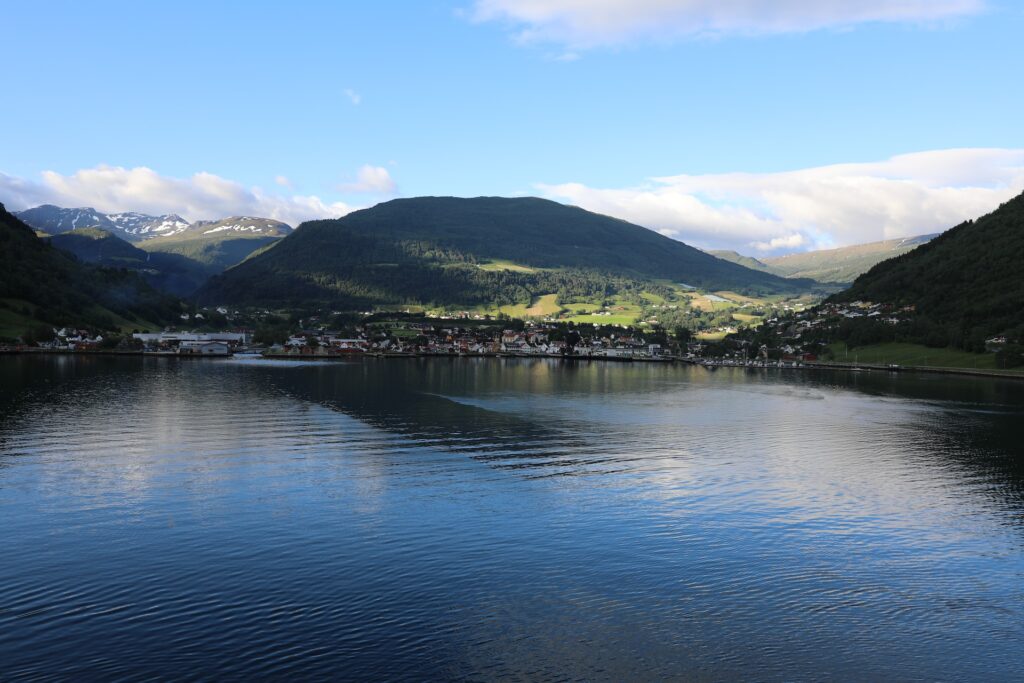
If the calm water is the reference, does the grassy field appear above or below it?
above

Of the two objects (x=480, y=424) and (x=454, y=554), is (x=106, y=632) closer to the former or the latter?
(x=454, y=554)

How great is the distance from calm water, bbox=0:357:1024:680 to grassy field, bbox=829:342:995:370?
113361 mm

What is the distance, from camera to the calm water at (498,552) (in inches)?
818

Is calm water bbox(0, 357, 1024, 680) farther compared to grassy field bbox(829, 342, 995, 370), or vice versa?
grassy field bbox(829, 342, 995, 370)

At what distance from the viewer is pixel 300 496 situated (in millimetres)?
37688

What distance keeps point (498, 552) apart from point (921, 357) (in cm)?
17561

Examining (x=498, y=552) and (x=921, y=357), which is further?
(x=921, y=357)

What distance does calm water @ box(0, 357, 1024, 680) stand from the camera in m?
20.8

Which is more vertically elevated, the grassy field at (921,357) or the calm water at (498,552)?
the grassy field at (921,357)

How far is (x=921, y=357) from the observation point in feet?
583

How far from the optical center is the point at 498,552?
29.5 m

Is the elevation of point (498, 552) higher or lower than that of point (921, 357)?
lower

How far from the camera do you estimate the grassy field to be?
164 metres

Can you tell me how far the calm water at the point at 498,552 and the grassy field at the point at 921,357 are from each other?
372 ft
